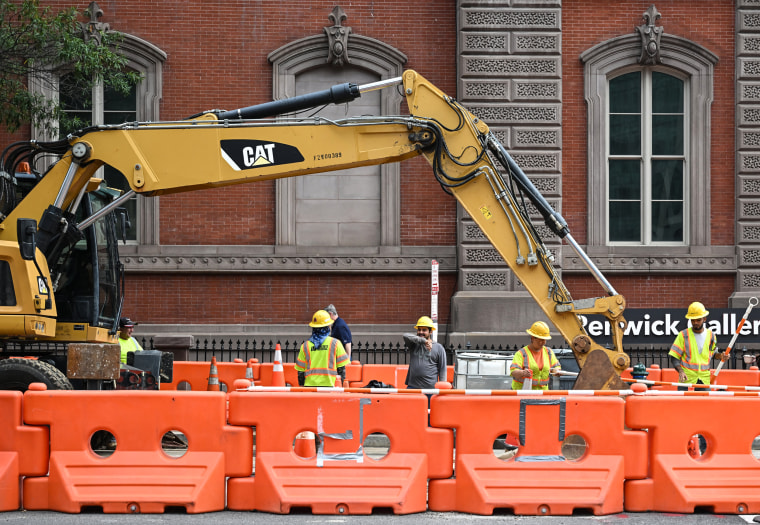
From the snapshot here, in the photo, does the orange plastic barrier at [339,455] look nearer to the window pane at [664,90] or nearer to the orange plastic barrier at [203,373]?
the orange plastic barrier at [203,373]

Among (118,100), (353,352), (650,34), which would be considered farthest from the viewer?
(118,100)

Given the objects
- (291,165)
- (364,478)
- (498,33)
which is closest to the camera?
(364,478)

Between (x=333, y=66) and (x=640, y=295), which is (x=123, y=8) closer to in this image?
(x=333, y=66)

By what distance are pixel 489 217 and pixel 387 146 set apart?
1407mm

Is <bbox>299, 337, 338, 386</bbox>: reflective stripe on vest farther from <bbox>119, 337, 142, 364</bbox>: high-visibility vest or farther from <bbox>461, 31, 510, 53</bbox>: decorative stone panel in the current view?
<bbox>461, 31, 510, 53</bbox>: decorative stone panel

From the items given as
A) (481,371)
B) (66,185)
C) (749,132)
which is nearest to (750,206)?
(749,132)

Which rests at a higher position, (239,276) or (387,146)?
(387,146)

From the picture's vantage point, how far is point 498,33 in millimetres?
18453

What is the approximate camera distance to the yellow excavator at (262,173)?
34.2ft

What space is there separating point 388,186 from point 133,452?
11.7 meters

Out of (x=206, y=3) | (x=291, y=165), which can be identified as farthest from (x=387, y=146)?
(x=206, y=3)

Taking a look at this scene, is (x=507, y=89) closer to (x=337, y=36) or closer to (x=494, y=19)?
(x=494, y=19)

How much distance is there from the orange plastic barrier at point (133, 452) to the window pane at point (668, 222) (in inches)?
525

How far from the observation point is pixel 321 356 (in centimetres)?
1086
